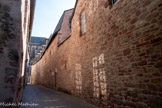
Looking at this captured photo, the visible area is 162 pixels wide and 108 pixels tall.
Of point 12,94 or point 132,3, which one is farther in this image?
point 132,3

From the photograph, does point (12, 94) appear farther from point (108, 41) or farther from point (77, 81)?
point (77, 81)

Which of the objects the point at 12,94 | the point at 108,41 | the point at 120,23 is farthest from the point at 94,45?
the point at 12,94

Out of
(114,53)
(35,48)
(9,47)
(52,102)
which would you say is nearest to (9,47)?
(9,47)

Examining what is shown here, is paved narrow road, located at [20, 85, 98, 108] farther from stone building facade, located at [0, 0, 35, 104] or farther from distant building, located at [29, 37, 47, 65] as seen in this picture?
distant building, located at [29, 37, 47, 65]

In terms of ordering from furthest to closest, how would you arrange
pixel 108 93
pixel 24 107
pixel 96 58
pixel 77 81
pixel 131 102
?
pixel 77 81, pixel 96 58, pixel 24 107, pixel 108 93, pixel 131 102

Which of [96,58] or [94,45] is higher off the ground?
[94,45]

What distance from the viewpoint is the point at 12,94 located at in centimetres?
278

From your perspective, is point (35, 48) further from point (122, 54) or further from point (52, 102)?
point (122, 54)

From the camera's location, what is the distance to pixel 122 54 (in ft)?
12.5

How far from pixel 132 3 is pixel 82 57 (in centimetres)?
391

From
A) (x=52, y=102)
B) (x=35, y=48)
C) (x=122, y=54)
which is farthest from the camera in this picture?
(x=35, y=48)

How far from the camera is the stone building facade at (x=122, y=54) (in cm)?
287

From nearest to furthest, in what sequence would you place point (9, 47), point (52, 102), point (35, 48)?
point (9, 47) → point (52, 102) → point (35, 48)

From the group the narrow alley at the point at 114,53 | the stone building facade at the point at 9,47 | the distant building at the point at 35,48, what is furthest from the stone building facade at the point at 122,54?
the distant building at the point at 35,48
